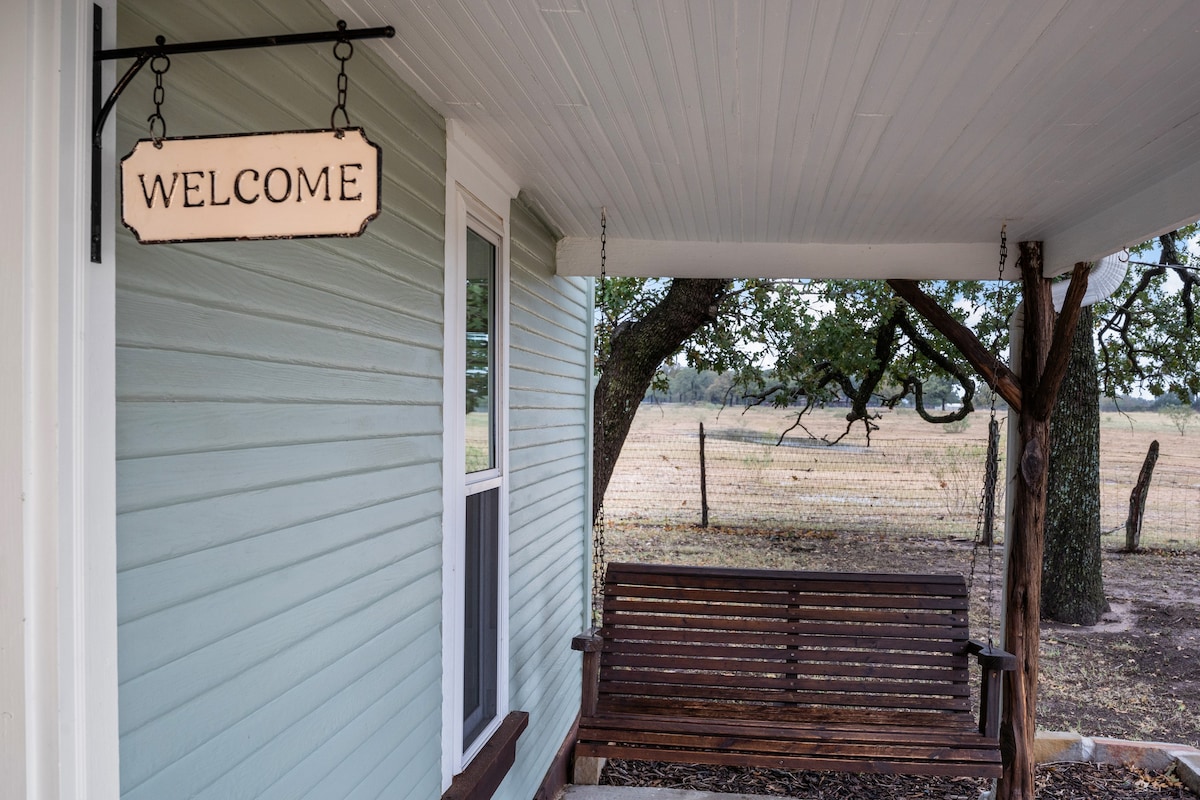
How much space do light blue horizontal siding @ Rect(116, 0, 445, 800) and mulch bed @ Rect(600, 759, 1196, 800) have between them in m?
2.37

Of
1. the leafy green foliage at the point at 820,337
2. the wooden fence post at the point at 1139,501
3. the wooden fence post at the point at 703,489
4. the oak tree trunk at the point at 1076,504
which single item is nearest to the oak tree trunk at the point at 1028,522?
the leafy green foliage at the point at 820,337

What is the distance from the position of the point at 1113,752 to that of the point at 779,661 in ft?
6.03

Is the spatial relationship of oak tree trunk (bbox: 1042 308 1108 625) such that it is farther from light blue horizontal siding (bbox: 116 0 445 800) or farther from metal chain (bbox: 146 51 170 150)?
metal chain (bbox: 146 51 170 150)

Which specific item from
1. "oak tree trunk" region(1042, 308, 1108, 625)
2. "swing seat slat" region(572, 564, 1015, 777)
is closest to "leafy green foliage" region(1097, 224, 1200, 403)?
"oak tree trunk" region(1042, 308, 1108, 625)

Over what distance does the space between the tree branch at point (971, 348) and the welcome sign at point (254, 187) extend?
131 inches

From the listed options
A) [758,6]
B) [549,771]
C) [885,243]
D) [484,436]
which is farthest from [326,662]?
[885,243]

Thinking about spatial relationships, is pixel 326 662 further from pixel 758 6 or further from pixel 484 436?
pixel 758 6

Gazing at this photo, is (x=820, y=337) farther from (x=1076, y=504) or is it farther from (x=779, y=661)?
(x=779, y=661)

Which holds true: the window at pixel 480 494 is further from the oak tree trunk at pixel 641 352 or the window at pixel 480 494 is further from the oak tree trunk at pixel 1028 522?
the oak tree trunk at pixel 641 352

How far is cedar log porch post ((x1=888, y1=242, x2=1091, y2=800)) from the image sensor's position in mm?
3826

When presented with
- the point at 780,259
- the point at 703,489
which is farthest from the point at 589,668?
the point at 703,489

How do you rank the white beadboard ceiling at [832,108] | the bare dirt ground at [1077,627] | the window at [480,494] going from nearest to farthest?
the white beadboard ceiling at [832,108] → the window at [480,494] → the bare dirt ground at [1077,627]

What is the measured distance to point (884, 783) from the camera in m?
4.44

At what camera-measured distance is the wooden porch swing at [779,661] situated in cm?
347
